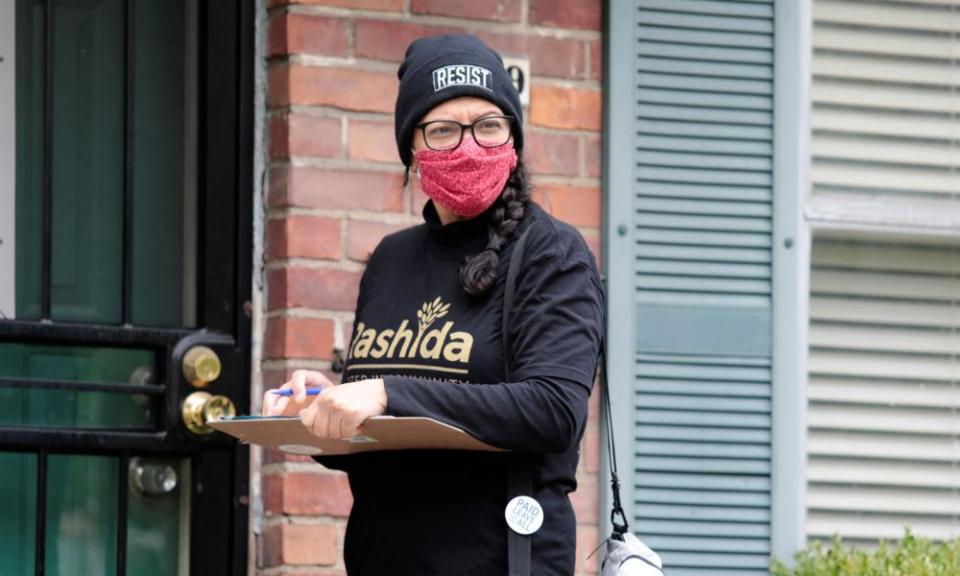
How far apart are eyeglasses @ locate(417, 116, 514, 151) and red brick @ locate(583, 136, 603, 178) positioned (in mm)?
1152

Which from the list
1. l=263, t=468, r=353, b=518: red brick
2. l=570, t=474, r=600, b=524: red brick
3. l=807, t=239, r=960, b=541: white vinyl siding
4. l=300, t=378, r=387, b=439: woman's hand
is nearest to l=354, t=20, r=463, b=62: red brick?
l=263, t=468, r=353, b=518: red brick

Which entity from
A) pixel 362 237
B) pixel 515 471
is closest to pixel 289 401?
pixel 515 471

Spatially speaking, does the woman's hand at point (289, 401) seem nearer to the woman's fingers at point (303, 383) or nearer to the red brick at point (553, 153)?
the woman's fingers at point (303, 383)

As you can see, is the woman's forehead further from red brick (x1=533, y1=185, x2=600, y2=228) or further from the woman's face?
red brick (x1=533, y1=185, x2=600, y2=228)

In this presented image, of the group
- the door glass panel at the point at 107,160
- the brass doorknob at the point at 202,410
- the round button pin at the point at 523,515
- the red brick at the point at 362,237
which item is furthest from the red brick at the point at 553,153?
the round button pin at the point at 523,515

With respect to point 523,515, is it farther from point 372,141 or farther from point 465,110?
point 372,141

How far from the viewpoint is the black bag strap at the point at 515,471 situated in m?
2.81

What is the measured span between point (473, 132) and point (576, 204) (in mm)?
1168

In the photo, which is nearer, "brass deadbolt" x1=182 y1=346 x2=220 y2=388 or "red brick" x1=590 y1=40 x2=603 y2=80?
"brass deadbolt" x1=182 y1=346 x2=220 y2=388

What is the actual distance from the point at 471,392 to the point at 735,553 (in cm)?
157

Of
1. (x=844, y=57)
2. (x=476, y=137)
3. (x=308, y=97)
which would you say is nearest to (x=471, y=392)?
(x=476, y=137)

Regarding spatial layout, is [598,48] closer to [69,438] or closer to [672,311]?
[672,311]

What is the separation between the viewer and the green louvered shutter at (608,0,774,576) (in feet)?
13.5

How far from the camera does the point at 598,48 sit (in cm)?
419
